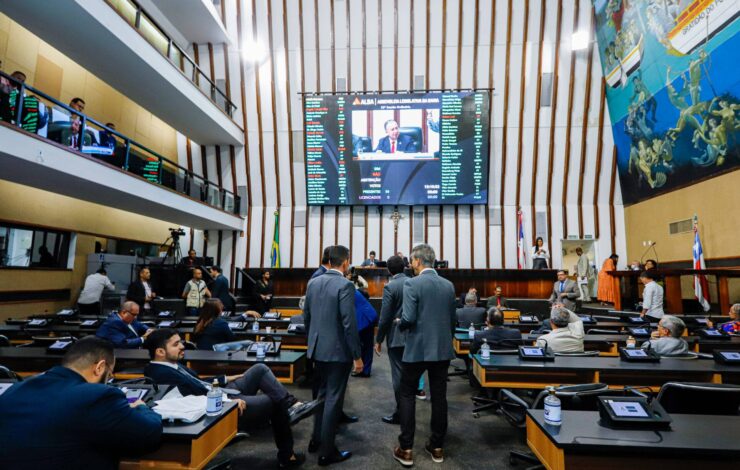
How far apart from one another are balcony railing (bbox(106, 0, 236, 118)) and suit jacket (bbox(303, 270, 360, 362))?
20.6ft

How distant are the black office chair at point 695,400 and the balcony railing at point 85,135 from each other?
21.9 feet

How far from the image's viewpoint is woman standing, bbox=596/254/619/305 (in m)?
9.23

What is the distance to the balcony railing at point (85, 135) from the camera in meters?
4.58

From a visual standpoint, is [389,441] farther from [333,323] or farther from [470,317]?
[470,317]

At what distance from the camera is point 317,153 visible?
10547mm

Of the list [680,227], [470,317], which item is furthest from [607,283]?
[470,317]

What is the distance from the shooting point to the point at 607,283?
9516mm

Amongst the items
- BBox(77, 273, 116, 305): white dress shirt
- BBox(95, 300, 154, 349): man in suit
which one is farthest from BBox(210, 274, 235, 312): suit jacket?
BBox(95, 300, 154, 349): man in suit

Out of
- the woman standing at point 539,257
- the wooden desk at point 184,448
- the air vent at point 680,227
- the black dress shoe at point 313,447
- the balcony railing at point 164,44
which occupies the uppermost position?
the balcony railing at point 164,44

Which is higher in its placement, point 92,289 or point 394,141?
point 394,141

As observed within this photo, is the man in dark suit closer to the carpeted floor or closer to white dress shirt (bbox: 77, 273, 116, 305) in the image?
the carpeted floor

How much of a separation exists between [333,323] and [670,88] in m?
8.43

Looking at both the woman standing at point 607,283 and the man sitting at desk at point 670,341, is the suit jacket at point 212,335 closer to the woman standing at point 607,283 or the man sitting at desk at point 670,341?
the man sitting at desk at point 670,341

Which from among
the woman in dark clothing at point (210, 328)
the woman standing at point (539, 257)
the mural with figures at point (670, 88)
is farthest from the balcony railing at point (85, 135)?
the mural with figures at point (670, 88)
